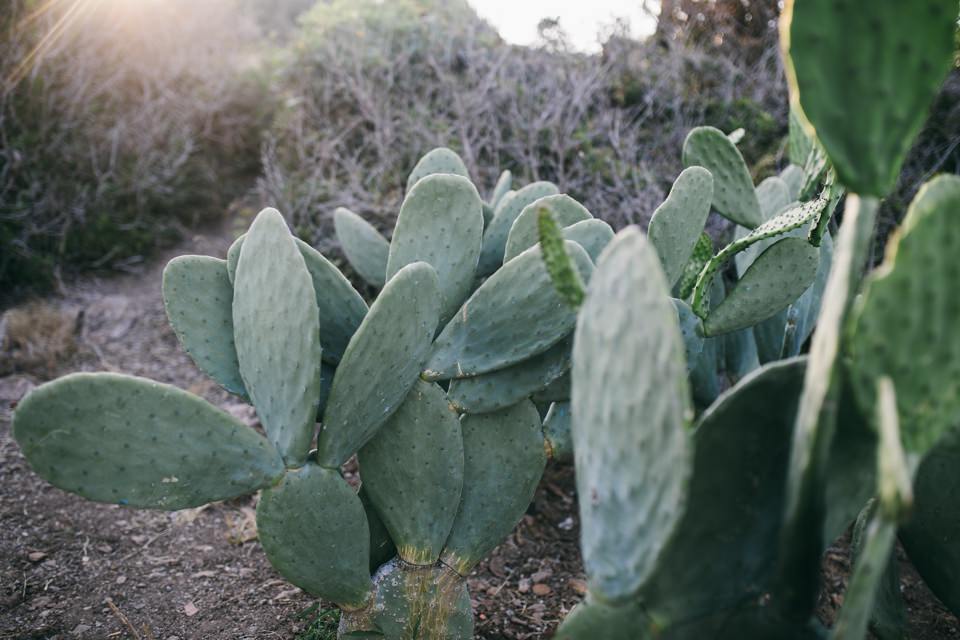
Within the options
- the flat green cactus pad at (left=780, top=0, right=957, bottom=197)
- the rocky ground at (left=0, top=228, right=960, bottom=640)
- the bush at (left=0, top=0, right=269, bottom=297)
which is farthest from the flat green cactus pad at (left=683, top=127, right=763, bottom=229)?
the bush at (left=0, top=0, right=269, bottom=297)

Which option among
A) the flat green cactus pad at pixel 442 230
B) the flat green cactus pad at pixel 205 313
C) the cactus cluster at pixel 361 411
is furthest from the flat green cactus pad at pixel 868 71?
the flat green cactus pad at pixel 205 313

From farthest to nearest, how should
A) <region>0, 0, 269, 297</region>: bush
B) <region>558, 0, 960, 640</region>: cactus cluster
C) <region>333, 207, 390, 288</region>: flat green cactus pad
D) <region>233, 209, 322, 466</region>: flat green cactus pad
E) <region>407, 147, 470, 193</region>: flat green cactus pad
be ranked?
<region>0, 0, 269, 297</region>: bush, <region>333, 207, 390, 288</region>: flat green cactus pad, <region>407, 147, 470, 193</region>: flat green cactus pad, <region>233, 209, 322, 466</region>: flat green cactus pad, <region>558, 0, 960, 640</region>: cactus cluster

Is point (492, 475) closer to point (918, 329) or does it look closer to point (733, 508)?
point (733, 508)

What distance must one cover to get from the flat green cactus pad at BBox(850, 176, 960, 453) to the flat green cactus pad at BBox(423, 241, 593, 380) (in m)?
0.55

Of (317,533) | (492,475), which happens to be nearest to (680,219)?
(492,475)

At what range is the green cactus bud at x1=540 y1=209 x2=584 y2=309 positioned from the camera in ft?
3.14

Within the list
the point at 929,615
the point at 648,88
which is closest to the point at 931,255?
the point at 929,615

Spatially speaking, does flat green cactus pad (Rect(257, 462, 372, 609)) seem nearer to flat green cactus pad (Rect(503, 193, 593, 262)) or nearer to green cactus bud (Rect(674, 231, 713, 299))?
flat green cactus pad (Rect(503, 193, 593, 262))

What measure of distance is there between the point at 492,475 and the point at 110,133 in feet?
13.5

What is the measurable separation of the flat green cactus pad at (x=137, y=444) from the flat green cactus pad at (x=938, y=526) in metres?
1.08

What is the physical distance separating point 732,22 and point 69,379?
5.10 metres

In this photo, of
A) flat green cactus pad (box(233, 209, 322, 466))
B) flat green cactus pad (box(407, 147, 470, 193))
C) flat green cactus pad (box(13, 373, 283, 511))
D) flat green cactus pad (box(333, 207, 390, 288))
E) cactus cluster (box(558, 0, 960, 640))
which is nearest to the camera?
cactus cluster (box(558, 0, 960, 640))

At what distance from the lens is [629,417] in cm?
81

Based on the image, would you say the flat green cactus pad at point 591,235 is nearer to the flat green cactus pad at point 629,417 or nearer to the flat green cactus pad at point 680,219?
the flat green cactus pad at point 680,219
